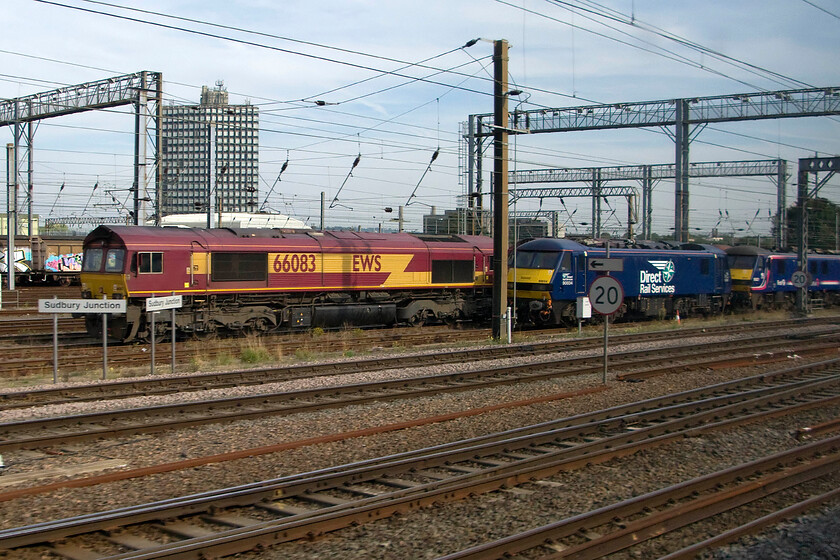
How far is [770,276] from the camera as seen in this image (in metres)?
35.6

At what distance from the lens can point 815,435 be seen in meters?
10.8

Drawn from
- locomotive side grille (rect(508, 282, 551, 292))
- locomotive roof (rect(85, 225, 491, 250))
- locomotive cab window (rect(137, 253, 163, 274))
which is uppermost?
locomotive roof (rect(85, 225, 491, 250))

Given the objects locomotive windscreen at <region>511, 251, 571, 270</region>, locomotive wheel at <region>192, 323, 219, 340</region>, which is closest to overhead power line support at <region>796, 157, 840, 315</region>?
locomotive windscreen at <region>511, 251, 571, 270</region>

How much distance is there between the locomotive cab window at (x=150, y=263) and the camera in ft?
66.0

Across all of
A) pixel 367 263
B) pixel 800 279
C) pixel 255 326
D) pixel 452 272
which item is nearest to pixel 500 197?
pixel 367 263

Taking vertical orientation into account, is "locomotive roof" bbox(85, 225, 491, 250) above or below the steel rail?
above

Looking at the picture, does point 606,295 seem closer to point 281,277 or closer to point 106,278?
point 281,277

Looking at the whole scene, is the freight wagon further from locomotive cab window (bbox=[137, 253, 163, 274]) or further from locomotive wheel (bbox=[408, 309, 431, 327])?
locomotive cab window (bbox=[137, 253, 163, 274])

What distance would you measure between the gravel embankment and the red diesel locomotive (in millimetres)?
7830

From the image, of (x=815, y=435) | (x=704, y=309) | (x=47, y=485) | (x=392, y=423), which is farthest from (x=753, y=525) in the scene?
(x=704, y=309)

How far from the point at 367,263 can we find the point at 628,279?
10.1 m

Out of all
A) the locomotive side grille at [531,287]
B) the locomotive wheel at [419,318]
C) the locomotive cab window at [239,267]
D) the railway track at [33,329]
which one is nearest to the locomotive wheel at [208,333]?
the locomotive cab window at [239,267]

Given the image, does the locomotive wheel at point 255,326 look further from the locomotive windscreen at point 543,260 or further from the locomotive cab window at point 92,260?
the locomotive windscreen at point 543,260

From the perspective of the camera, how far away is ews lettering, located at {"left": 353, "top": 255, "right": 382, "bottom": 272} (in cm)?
2438
